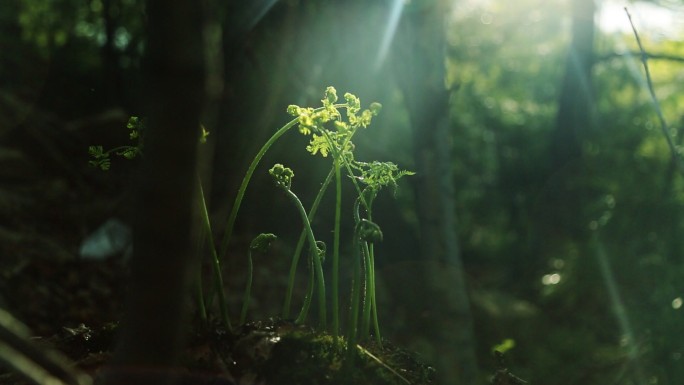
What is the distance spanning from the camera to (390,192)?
913 centimetres

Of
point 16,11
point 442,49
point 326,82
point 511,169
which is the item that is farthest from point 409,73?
point 511,169

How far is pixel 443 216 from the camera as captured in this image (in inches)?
231

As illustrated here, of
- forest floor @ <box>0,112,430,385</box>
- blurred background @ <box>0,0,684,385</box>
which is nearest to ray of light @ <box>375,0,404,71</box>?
blurred background @ <box>0,0,684,385</box>

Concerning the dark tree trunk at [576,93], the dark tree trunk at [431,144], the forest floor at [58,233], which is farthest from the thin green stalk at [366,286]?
the dark tree trunk at [576,93]

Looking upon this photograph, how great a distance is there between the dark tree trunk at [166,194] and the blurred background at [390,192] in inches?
3.3

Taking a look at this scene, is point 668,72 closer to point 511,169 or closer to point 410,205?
point 511,169

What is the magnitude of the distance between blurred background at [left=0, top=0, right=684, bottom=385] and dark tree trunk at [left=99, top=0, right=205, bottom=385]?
0.27ft

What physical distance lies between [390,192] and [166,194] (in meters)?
7.93

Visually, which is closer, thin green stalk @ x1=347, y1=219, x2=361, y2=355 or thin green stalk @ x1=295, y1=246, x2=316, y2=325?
thin green stalk @ x1=347, y1=219, x2=361, y2=355

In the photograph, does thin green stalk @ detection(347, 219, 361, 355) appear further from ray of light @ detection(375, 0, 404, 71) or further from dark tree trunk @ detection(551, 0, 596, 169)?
dark tree trunk @ detection(551, 0, 596, 169)

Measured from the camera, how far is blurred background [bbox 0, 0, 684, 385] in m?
5.62

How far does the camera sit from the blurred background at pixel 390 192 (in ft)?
18.5

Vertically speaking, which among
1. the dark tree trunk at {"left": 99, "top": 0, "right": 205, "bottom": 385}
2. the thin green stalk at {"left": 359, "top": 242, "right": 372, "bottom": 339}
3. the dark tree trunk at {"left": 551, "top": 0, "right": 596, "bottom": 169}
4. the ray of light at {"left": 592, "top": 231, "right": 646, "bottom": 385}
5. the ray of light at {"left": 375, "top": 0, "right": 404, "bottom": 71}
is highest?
the dark tree trunk at {"left": 551, "top": 0, "right": 596, "bottom": 169}

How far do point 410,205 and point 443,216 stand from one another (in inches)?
343
